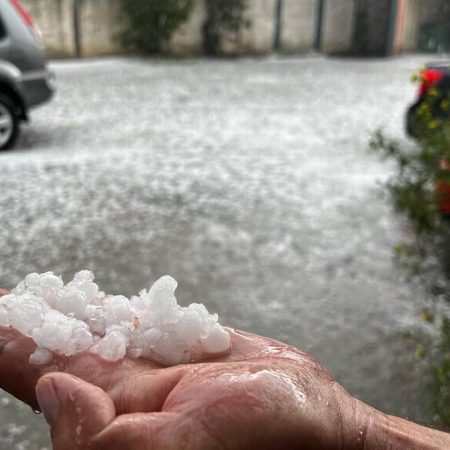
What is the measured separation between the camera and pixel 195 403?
88 centimetres

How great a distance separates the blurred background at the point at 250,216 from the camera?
2727mm

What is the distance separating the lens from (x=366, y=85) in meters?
11.3

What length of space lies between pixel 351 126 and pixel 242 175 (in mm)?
2856

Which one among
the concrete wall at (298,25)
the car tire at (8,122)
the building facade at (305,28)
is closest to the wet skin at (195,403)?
the car tire at (8,122)

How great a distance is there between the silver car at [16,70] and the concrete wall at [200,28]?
9164 millimetres

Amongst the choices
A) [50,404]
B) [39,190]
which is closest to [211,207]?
[39,190]

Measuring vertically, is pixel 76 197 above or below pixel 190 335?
below

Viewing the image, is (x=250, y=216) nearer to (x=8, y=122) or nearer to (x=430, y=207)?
(x=430, y=207)

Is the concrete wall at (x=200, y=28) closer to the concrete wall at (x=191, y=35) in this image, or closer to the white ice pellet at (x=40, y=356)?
the concrete wall at (x=191, y=35)

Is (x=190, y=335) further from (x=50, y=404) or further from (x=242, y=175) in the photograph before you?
(x=242, y=175)

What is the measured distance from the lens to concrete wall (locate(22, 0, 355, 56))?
14.3m

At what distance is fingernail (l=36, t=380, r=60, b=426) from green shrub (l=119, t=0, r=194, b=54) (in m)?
15.1

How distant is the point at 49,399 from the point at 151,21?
1538 centimetres

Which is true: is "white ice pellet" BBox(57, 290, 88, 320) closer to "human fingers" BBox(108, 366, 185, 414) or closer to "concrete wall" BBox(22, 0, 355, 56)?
"human fingers" BBox(108, 366, 185, 414)
